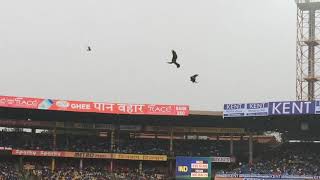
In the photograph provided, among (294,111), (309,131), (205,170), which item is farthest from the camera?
(309,131)

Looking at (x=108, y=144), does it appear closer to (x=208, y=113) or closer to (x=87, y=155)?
(x=87, y=155)

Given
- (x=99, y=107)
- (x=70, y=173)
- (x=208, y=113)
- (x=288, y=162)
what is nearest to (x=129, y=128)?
(x=99, y=107)

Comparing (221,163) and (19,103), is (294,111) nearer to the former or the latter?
(221,163)

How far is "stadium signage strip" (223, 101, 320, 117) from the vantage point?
165 feet

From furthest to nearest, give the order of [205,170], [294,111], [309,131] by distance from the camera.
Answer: [309,131]
[205,170]
[294,111]

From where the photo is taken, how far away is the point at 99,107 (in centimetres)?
5534

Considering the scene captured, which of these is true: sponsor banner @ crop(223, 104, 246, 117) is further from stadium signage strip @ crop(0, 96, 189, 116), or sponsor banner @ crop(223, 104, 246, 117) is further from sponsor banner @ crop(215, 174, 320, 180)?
sponsor banner @ crop(215, 174, 320, 180)

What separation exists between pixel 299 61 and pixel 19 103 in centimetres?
3035

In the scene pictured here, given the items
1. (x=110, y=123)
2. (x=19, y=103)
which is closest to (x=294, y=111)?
(x=110, y=123)

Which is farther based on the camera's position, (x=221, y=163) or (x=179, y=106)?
(x=221, y=163)

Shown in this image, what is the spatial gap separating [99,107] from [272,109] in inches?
619

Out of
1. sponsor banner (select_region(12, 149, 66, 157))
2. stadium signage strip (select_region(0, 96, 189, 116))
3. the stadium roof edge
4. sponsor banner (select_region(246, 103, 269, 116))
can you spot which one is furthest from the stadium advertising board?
sponsor banner (select_region(12, 149, 66, 157))

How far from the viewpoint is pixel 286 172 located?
173ft

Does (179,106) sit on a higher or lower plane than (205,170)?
higher
